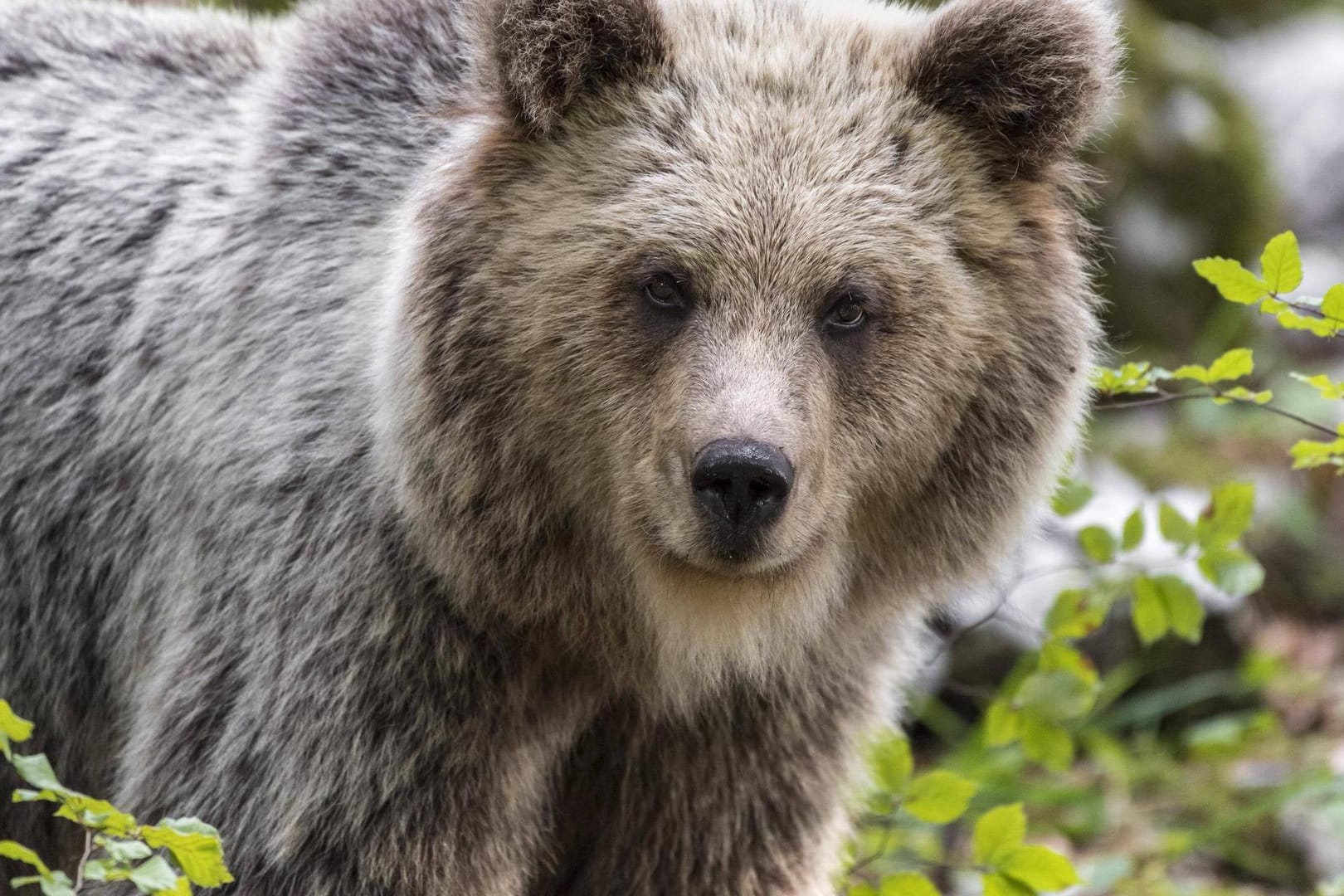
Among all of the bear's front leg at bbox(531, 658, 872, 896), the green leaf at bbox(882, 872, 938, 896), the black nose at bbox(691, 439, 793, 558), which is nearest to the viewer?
the black nose at bbox(691, 439, 793, 558)

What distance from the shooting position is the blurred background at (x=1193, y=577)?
6.29 metres

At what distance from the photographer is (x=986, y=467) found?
3.94 metres

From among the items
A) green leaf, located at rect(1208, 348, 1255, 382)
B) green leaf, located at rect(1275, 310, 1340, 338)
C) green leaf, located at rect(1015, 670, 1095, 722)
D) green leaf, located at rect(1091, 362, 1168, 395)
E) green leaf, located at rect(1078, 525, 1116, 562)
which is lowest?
green leaf, located at rect(1015, 670, 1095, 722)

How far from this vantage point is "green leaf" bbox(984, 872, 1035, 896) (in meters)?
4.48

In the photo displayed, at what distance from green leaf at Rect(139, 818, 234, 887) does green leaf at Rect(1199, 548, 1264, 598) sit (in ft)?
9.19

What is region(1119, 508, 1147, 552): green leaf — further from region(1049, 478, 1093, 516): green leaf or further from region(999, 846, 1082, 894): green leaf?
region(999, 846, 1082, 894): green leaf

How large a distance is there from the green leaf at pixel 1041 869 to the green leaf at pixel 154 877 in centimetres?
234

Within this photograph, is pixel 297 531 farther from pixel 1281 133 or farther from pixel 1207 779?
pixel 1281 133

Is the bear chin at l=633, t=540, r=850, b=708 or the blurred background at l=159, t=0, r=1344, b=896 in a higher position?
the bear chin at l=633, t=540, r=850, b=708

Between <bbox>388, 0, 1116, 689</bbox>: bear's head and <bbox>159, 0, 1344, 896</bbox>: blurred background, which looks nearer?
<bbox>388, 0, 1116, 689</bbox>: bear's head

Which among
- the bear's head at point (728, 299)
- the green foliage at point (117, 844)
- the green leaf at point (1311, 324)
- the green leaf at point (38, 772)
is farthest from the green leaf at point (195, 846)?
the green leaf at point (1311, 324)

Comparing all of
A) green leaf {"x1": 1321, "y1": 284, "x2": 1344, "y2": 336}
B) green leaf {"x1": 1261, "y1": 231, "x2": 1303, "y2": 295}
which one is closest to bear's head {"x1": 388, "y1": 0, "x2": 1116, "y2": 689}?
green leaf {"x1": 1261, "y1": 231, "x2": 1303, "y2": 295}

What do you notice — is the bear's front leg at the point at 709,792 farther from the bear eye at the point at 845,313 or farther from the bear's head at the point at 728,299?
the bear eye at the point at 845,313

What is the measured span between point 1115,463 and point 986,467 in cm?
452
